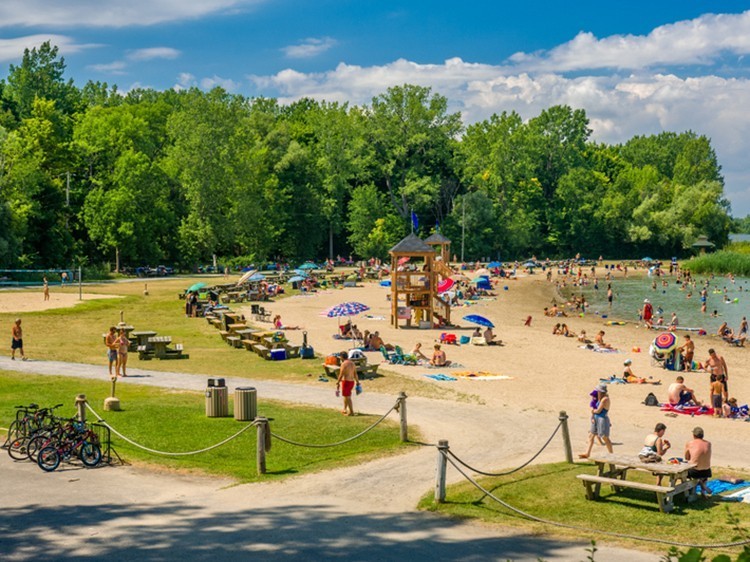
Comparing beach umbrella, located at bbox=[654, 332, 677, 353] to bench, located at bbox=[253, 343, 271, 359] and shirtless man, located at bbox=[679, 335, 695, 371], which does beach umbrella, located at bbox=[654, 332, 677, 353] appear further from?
bench, located at bbox=[253, 343, 271, 359]

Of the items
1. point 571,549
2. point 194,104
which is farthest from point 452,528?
point 194,104

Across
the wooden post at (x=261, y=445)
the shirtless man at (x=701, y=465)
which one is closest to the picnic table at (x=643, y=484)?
the shirtless man at (x=701, y=465)

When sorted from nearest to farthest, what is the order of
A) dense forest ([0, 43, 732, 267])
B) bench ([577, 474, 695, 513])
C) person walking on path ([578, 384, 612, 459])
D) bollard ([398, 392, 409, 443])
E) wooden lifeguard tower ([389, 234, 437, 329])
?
1. bench ([577, 474, 695, 513])
2. person walking on path ([578, 384, 612, 459])
3. bollard ([398, 392, 409, 443])
4. wooden lifeguard tower ([389, 234, 437, 329])
5. dense forest ([0, 43, 732, 267])

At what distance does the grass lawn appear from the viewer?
2597 centimetres

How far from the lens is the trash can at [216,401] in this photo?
1945cm

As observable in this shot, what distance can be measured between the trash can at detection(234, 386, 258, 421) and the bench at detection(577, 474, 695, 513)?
7.93 m

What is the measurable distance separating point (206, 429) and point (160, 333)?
723 inches

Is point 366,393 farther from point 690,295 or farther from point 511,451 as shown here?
point 690,295

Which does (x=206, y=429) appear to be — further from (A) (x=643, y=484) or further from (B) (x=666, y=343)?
(B) (x=666, y=343)

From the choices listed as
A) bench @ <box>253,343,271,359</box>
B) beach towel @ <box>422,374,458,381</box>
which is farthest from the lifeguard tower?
beach towel @ <box>422,374,458,381</box>

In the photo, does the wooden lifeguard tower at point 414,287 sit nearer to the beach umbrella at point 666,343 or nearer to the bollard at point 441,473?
the beach umbrella at point 666,343

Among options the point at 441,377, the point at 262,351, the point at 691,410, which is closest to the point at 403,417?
the point at 691,410

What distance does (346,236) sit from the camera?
9638 cm

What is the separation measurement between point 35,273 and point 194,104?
2566 cm
